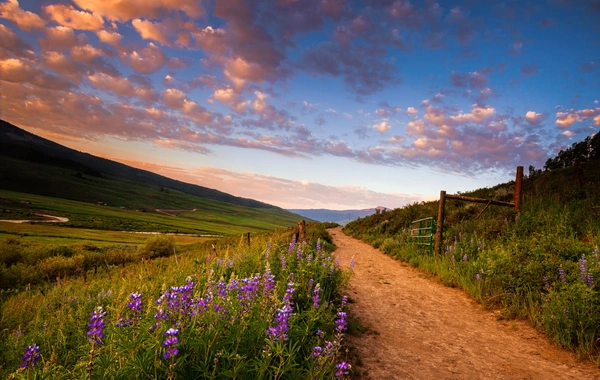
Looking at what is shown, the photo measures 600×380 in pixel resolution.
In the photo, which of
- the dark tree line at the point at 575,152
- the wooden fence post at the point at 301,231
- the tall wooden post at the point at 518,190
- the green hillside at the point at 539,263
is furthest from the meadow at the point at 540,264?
the dark tree line at the point at 575,152

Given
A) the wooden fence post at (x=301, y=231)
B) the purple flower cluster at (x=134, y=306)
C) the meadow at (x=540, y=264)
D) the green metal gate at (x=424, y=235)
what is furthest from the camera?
the green metal gate at (x=424, y=235)

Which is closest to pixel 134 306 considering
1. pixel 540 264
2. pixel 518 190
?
pixel 540 264

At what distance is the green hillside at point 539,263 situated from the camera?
5863 millimetres

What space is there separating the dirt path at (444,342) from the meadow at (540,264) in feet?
1.33

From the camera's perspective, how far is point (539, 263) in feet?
25.7

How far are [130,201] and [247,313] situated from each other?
208844 millimetres

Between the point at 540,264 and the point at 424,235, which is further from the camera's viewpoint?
the point at 424,235

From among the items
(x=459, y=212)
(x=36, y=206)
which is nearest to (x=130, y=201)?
(x=36, y=206)

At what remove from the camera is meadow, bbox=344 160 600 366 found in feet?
19.2

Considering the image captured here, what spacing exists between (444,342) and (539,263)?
151 inches

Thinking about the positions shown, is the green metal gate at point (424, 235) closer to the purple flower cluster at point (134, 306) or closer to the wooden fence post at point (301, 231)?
the wooden fence post at point (301, 231)

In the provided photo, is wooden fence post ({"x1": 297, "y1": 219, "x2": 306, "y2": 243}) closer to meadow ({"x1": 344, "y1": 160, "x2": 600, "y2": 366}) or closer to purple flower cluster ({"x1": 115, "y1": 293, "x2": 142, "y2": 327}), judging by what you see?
meadow ({"x1": 344, "y1": 160, "x2": 600, "y2": 366})

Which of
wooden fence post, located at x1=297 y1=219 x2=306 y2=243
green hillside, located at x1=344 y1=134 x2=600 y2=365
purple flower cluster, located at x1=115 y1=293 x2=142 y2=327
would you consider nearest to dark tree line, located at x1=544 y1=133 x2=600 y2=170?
green hillside, located at x1=344 y1=134 x2=600 y2=365

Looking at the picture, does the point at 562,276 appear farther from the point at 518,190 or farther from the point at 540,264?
the point at 518,190
